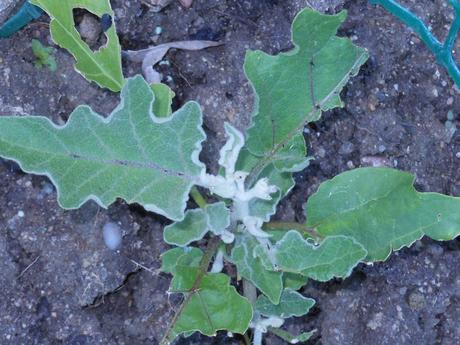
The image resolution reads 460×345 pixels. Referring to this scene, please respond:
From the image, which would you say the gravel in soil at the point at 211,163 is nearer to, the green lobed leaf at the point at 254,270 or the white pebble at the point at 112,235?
the white pebble at the point at 112,235

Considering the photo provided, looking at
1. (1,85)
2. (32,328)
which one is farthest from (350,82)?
(32,328)

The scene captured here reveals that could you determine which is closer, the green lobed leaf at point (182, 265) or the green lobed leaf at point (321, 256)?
the green lobed leaf at point (321, 256)

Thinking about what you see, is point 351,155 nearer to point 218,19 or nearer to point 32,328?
point 218,19

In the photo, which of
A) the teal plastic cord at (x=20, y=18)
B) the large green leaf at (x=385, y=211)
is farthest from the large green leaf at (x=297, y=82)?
the teal plastic cord at (x=20, y=18)

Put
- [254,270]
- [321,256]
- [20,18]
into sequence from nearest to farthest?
[321,256] → [254,270] → [20,18]

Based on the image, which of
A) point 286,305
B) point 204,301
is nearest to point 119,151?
point 204,301

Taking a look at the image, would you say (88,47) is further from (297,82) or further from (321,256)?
(321,256)

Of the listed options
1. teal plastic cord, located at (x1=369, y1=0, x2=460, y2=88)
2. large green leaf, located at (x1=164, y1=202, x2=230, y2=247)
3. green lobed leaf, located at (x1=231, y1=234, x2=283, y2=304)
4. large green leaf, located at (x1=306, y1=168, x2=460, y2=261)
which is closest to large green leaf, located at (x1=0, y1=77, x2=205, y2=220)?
large green leaf, located at (x1=164, y1=202, x2=230, y2=247)
